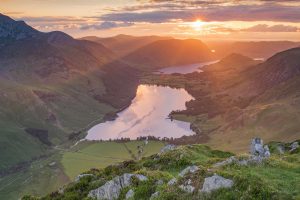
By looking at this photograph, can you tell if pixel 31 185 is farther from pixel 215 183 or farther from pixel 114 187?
pixel 215 183

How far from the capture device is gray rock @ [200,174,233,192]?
35281 mm

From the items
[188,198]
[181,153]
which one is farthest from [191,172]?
[181,153]

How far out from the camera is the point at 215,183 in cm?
A: 3562

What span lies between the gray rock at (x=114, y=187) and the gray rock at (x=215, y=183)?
8268mm

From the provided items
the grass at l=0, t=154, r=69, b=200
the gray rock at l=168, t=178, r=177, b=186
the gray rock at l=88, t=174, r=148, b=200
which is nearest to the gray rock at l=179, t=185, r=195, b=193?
the gray rock at l=168, t=178, r=177, b=186

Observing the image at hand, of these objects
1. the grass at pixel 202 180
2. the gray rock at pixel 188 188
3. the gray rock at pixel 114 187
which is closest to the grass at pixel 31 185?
the grass at pixel 202 180

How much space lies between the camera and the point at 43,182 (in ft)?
630

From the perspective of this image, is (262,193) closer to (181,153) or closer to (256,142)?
(181,153)

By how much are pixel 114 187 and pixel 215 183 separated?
39.9ft

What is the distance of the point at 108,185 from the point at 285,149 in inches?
1758

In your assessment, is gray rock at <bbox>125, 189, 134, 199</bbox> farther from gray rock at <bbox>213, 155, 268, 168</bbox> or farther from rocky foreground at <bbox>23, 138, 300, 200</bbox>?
gray rock at <bbox>213, 155, 268, 168</bbox>

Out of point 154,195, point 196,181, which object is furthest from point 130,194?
point 196,181

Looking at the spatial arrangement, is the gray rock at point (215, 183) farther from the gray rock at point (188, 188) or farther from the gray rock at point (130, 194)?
the gray rock at point (130, 194)

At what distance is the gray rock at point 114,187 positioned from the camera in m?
42.5
